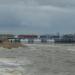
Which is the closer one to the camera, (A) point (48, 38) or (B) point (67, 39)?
(B) point (67, 39)

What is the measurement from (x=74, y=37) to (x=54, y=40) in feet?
25.6

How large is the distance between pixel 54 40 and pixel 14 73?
105 meters

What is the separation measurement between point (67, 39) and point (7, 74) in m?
103

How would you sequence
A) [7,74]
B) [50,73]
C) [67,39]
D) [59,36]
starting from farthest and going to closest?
[59,36] < [67,39] < [50,73] < [7,74]

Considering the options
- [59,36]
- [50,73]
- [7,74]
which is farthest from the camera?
[59,36]

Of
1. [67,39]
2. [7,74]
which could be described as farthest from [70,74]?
[67,39]

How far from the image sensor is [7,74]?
2227 cm

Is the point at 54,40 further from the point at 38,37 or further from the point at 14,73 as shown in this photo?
the point at 14,73

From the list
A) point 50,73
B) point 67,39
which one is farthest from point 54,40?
point 50,73

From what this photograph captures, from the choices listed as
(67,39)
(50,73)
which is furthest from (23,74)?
(67,39)

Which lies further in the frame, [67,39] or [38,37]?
[38,37]

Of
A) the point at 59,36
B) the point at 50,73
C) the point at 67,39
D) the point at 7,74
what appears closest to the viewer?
the point at 7,74

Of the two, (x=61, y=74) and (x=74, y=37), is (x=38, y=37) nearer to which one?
(x=74, y=37)

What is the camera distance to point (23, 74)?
75.2ft
